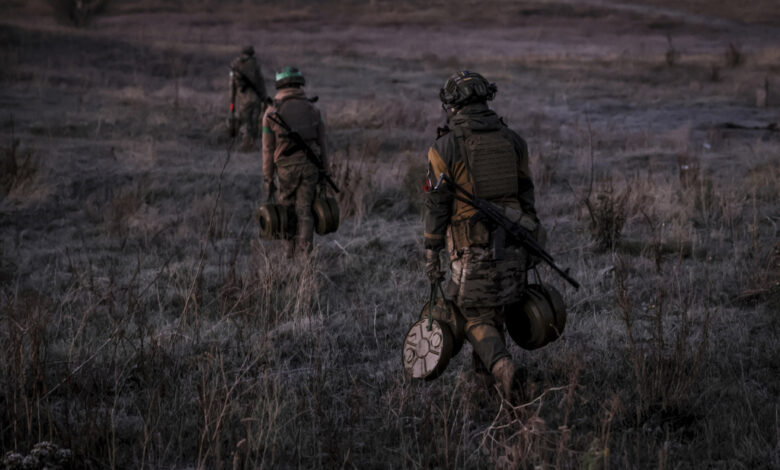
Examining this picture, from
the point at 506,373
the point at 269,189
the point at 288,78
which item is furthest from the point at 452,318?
the point at 288,78

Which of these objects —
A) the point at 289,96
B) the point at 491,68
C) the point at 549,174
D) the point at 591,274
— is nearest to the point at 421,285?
the point at 591,274

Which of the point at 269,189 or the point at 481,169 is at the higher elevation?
the point at 481,169

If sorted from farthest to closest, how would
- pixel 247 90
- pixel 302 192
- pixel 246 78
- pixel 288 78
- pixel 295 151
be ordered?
pixel 247 90 → pixel 246 78 → pixel 302 192 → pixel 295 151 → pixel 288 78

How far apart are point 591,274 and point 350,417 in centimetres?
329

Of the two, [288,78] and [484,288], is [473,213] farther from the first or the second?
[288,78]

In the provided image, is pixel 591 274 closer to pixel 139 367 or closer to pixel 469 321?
pixel 469 321

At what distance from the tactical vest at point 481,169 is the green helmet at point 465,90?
0.51 ft

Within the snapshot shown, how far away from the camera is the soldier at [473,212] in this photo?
145 inches

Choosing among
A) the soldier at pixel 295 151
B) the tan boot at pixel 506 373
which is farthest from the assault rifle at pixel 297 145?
the tan boot at pixel 506 373

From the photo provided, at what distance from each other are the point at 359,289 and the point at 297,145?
60.0 inches

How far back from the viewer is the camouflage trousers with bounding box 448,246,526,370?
12.2 feet

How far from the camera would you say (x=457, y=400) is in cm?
403

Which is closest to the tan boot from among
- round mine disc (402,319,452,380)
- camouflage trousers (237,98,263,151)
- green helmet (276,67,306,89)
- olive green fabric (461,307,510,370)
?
olive green fabric (461,307,510,370)

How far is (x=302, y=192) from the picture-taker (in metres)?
6.77
